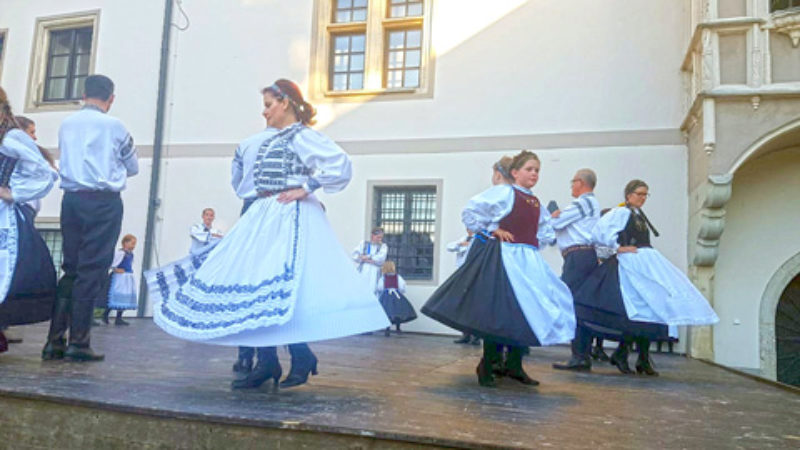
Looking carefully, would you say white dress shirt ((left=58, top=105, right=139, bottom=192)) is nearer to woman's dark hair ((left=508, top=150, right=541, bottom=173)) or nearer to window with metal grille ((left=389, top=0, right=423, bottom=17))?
woman's dark hair ((left=508, top=150, right=541, bottom=173))

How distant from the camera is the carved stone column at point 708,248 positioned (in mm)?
8281

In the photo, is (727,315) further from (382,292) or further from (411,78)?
(411,78)

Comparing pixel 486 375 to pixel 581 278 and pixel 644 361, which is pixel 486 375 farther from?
pixel 644 361

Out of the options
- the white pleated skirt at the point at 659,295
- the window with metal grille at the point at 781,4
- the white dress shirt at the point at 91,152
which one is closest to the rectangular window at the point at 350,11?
the window with metal grille at the point at 781,4

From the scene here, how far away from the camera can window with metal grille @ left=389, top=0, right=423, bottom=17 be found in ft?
37.2

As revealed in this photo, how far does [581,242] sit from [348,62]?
709 centimetres

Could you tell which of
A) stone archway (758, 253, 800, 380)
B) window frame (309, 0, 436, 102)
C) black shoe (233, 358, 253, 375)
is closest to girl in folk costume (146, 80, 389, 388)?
black shoe (233, 358, 253, 375)

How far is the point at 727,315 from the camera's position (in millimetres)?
9430

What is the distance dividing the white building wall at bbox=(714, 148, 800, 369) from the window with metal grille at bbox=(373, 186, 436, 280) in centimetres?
447

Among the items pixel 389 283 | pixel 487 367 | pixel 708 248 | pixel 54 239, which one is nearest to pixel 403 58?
pixel 389 283

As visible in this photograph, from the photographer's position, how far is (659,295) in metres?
5.61

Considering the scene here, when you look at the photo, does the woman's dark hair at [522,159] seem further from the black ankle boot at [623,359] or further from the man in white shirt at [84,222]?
the man in white shirt at [84,222]

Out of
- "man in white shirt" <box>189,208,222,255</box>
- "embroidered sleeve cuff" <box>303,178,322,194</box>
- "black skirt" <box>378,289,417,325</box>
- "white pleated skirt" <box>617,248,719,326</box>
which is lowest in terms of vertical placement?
"black skirt" <box>378,289,417,325</box>

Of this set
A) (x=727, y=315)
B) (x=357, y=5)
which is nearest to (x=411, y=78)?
(x=357, y=5)
